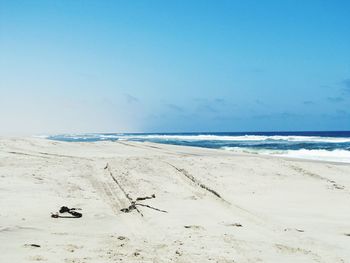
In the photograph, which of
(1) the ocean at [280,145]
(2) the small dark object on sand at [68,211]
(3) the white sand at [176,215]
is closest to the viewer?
(3) the white sand at [176,215]

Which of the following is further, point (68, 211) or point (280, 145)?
point (280, 145)

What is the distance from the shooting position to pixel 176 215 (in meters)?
7.58

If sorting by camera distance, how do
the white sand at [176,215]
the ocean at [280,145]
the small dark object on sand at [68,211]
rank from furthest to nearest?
the ocean at [280,145], the small dark object on sand at [68,211], the white sand at [176,215]

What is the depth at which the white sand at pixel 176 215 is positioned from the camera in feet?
17.6

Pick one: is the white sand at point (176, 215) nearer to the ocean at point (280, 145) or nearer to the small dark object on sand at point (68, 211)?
the small dark object on sand at point (68, 211)

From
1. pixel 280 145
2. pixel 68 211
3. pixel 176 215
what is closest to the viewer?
pixel 68 211

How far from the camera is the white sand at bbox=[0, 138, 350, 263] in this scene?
5.36 meters

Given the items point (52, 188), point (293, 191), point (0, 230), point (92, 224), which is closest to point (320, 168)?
point (293, 191)

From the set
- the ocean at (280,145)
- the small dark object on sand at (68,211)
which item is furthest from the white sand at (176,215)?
the ocean at (280,145)

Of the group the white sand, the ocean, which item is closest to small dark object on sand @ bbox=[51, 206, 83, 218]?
the white sand

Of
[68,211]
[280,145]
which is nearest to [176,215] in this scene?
[68,211]

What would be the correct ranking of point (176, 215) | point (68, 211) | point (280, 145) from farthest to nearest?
point (280, 145), point (176, 215), point (68, 211)

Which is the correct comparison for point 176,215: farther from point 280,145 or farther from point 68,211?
point 280,145

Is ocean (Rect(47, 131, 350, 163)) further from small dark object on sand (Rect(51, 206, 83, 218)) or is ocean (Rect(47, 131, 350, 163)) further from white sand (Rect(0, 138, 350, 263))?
small dark object on sand (Rect(51, 206, 83, 218))
